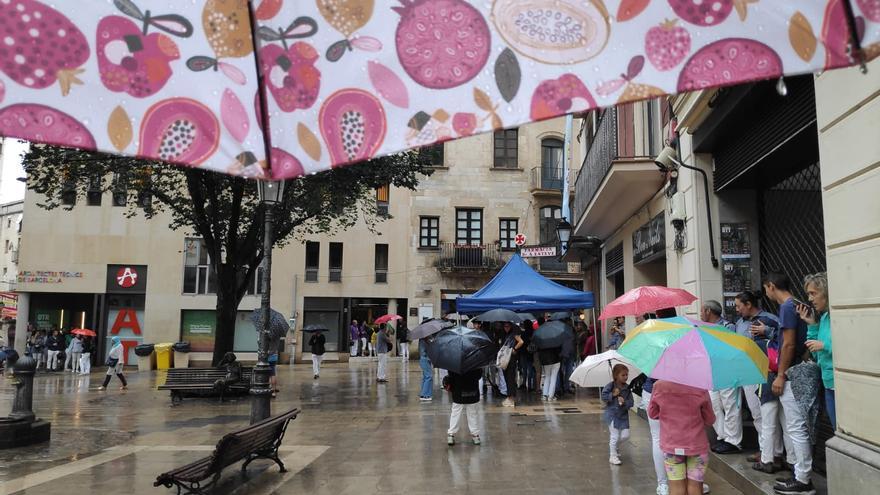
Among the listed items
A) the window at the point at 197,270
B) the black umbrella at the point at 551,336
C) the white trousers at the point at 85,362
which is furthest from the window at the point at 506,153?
the white trousers at the point at 85,362

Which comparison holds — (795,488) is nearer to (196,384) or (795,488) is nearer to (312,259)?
(196,384)

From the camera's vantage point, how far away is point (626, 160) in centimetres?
1036

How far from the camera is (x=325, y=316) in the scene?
31.2 m

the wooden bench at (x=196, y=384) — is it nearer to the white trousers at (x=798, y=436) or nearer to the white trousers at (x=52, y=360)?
the white trousers at (x=798, y=436)

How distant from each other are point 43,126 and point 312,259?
29.8m

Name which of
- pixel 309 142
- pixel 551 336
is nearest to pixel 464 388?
pixel 551 336

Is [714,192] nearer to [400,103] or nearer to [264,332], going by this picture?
[264,332]

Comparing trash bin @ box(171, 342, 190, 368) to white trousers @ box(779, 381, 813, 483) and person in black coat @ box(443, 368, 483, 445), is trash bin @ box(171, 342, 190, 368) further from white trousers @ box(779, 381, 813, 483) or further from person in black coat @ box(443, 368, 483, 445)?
white trousers @ box(779, 381, 813, 483)

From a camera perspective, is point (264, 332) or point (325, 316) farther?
point (325, 316)

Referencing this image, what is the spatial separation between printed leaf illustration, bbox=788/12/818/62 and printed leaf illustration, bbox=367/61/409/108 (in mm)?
1403

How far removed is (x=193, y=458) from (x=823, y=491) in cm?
735

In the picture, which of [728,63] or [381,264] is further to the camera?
[381,264]

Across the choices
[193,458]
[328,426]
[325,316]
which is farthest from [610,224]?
[325,316]

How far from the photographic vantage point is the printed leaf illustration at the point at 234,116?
2416 mm
